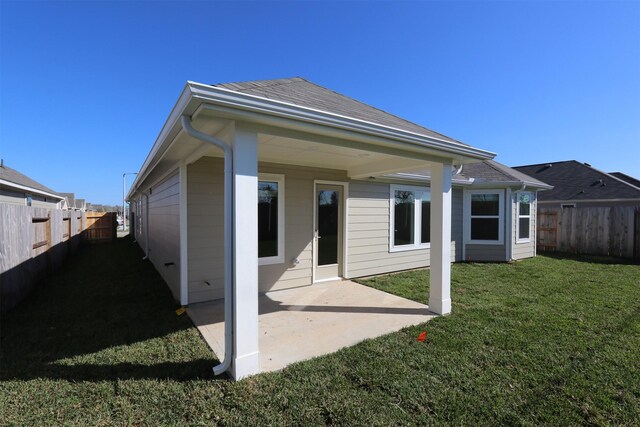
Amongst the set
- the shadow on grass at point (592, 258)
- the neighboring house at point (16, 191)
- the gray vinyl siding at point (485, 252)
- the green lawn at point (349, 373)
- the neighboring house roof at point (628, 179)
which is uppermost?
the neighboring house roof at point (628, 179)

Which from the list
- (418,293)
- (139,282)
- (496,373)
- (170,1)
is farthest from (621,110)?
(139,282)

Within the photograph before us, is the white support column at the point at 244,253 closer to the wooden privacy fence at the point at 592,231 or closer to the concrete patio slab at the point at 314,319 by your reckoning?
the concrete patio slab at the point at 314,319

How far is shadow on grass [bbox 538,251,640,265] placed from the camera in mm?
9039

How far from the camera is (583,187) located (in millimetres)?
14828

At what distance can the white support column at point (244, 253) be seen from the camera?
2.65 metres

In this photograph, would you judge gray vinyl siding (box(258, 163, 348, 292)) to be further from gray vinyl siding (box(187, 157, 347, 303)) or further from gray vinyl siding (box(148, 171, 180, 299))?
gray vinyl siding (box(148, 171, 180, 299))

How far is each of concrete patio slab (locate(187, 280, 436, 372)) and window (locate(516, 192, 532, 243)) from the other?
6862 mm

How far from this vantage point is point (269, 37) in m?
7.34

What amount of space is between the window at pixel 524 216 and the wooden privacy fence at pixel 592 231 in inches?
102

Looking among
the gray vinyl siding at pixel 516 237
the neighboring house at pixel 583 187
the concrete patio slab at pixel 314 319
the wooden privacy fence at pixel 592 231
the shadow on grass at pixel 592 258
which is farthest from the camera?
the neighboring house at pixel 583 187

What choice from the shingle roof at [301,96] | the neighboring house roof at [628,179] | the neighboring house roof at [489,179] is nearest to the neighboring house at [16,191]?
the shingle roof at [301,96]

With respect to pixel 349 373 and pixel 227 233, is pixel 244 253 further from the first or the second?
pixel 349 373

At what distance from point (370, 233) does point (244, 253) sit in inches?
183

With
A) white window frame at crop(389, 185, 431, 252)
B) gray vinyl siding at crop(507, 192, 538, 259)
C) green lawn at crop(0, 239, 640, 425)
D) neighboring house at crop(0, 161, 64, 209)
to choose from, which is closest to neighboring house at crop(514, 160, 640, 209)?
gray vinyl siding at crop(507, 192, 538, 259)
